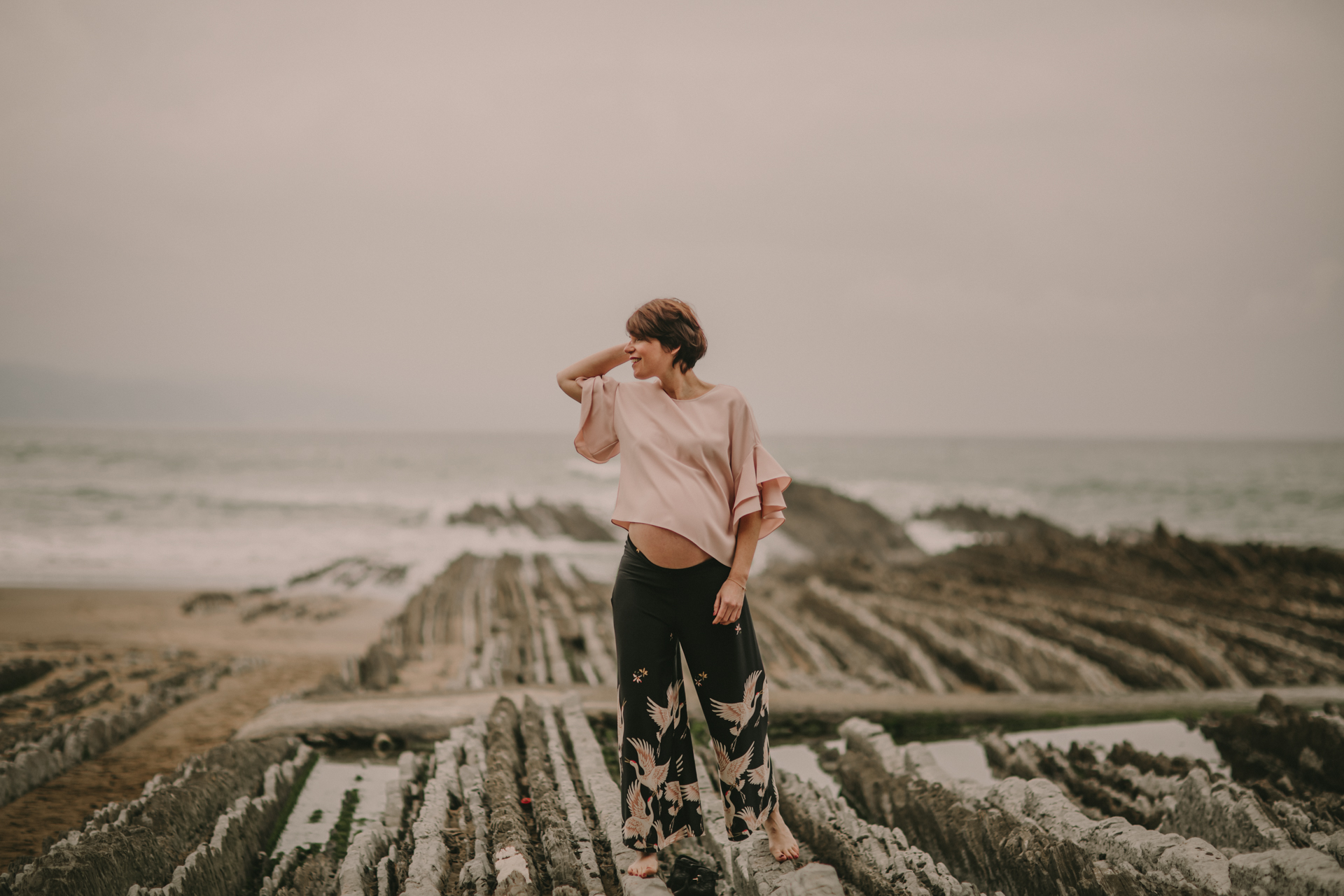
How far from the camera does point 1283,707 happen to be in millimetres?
3535

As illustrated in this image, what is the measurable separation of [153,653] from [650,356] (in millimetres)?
7169

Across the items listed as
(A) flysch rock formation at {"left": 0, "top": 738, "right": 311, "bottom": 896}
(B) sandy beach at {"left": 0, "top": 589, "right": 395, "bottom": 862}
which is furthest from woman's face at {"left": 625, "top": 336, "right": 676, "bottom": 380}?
(B) sandy beach at {"left": 0, "top": 589, "right": 395, "bottom": 862}

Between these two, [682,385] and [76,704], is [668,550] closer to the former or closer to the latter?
[682,385]

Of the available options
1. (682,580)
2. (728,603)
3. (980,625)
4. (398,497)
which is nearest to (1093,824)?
Answer: (728,603)

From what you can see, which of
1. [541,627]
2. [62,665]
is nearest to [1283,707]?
[541,627]

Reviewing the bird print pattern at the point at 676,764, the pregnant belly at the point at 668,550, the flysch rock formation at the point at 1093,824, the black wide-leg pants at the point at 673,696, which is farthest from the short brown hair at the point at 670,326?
the flysch rock formation at the point at 1093,824

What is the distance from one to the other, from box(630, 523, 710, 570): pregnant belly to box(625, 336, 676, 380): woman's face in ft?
1.83

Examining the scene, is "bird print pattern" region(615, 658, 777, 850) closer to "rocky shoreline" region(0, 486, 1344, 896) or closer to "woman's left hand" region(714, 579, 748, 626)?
"rocky shoreline" region(0, 486, 1344, 896)

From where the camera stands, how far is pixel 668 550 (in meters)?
2.39

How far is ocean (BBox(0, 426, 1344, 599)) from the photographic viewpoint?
51.7 feet

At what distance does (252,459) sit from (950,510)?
4288cm

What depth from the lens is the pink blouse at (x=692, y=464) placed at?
2.38 meters

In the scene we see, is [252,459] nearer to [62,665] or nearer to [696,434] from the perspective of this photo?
[62,665]

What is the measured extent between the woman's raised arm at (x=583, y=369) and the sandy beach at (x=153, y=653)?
2.59 metres
